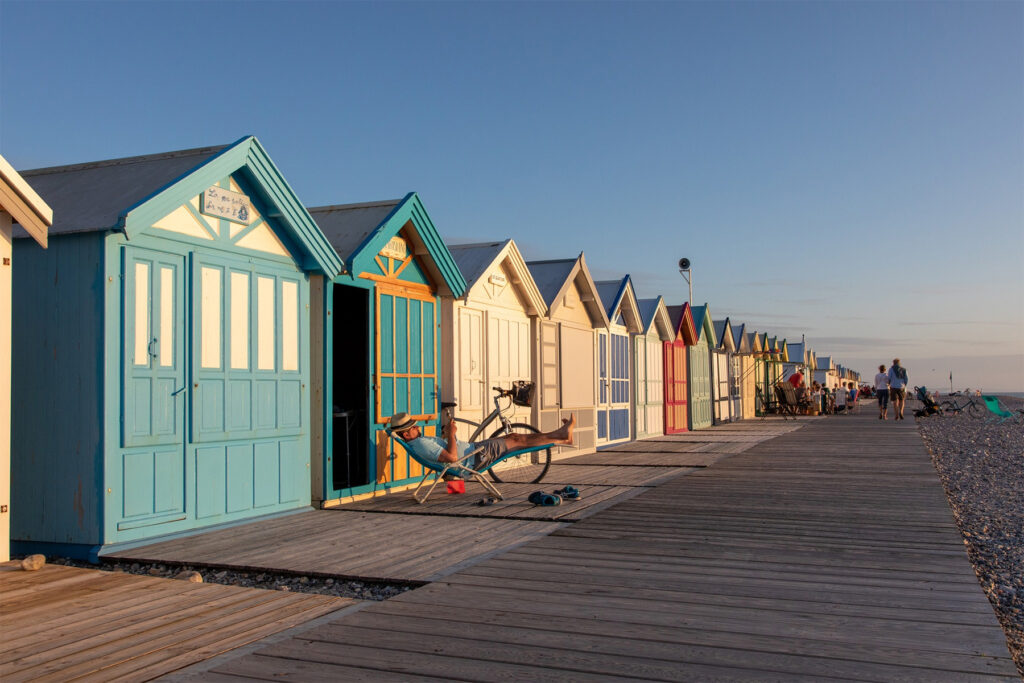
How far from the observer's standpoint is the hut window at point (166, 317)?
612 centimetres

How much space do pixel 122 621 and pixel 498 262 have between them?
767cm

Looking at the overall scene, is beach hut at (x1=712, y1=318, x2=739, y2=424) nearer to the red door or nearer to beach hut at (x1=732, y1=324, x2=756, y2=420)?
beach hut at (x1=732, y1=324, x2=756, y2=420)

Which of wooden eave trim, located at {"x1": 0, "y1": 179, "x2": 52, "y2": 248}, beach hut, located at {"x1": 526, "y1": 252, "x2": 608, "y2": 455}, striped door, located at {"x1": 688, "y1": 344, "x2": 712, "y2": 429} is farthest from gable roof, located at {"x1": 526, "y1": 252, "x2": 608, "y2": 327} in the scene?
wooden eave trim, located at {"x1": 0, "y1": 179, "x2": 52, "y2": 248}

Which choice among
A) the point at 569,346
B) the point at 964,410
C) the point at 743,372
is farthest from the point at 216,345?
the point at 964,410

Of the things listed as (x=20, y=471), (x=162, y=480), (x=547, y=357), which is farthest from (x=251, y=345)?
(x=547, y=357)

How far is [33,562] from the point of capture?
17.5 ft

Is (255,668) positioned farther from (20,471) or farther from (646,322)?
(646,322)

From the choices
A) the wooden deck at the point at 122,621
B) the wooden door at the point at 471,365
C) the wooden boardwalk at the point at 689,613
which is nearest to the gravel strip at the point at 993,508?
the wooden boardwalk at the point at 689,613

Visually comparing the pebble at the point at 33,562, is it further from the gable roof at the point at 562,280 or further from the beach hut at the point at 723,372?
the beach hut at the point at 723,372

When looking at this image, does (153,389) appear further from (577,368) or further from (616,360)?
(616,360)

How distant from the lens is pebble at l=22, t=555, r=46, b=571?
5309 mm

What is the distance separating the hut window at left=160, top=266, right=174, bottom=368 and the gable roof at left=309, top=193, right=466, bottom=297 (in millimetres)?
2014

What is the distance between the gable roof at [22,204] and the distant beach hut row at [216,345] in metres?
0.37

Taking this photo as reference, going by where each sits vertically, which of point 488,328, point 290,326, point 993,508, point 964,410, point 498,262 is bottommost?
point 964,410
